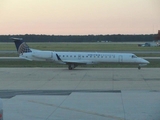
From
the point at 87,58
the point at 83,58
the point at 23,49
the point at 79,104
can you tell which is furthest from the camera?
the point at 23,49

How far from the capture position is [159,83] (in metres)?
25.1

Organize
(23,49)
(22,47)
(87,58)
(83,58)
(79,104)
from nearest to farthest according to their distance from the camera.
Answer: (79,104) → (87,58) → (83,58) → (23,49) → (22,47)

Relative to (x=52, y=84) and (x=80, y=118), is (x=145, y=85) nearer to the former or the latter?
(x=52, y=84)

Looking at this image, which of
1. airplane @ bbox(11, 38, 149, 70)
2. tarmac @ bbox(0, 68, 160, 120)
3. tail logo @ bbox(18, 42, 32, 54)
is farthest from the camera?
tail logo @ bbox(18, 42, 32, 54)

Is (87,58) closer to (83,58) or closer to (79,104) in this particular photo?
(83,58)

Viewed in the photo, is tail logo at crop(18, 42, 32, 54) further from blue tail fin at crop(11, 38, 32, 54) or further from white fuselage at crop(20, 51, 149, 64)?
white fuselage at crop(20, 51, 149, 64)

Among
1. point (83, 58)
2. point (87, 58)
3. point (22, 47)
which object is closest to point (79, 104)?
point (87, 58)

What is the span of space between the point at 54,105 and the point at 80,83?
987cm

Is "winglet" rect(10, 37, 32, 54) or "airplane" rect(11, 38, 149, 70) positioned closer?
"airplane" rect(11, 38, 149, 70)

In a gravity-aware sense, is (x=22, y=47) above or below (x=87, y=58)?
above

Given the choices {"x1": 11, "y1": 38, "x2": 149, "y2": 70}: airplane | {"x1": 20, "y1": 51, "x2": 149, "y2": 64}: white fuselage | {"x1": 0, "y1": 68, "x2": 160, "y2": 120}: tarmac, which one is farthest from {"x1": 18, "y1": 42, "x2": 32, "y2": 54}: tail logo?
{"x1": 0, "y1": 68, "x2": 160, "y2": 120}: tarmac

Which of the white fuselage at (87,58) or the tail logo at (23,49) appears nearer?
the white fuselage at (87,58)

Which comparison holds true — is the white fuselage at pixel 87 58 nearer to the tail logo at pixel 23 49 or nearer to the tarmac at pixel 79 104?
the tail logo at pixel 23 49

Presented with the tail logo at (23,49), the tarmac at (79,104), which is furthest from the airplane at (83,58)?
the tarmac at (79,104)
